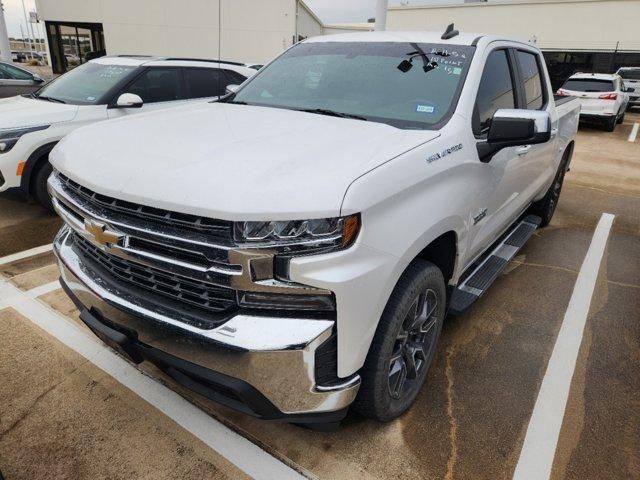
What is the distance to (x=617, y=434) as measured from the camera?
2482mm

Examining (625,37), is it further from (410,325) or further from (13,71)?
(410,325)

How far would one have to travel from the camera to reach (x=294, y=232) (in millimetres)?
1755

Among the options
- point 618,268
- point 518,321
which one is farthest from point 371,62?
point 618,268

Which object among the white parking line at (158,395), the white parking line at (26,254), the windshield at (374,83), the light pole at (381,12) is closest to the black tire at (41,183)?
Answer: the white parking line at (26,254)

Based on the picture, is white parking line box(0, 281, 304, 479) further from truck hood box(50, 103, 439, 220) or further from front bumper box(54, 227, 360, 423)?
truck hood box(50, 103, 439, 220)

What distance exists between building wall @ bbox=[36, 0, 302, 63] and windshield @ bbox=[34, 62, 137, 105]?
1951cm

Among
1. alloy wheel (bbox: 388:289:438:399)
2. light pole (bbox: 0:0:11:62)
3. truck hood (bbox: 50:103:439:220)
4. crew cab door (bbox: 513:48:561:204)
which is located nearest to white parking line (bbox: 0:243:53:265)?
truck hood (bbox: 50:103:439:220)

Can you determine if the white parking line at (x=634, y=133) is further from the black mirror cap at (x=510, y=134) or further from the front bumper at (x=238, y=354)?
the front bumper at (x=238, y=354)

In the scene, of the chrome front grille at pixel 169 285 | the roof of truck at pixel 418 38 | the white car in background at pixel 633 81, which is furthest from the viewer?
the white car in background at pixel 633 81

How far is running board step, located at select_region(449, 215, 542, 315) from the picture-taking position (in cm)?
301

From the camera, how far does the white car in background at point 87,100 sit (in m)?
4.86

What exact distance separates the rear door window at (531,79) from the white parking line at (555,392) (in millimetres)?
1627

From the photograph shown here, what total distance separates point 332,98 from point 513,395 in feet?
6.77

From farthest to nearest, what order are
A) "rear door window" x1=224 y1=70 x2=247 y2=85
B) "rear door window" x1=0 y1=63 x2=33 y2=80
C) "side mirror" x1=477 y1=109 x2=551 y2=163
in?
"rear door window" x1=0 y1=63 x2=33 y2=80 → "rear door window" x1=224 y1=70 x2=247 y2=85 → "side mirror" x1=477 y1=109 x2=551 y2=163
